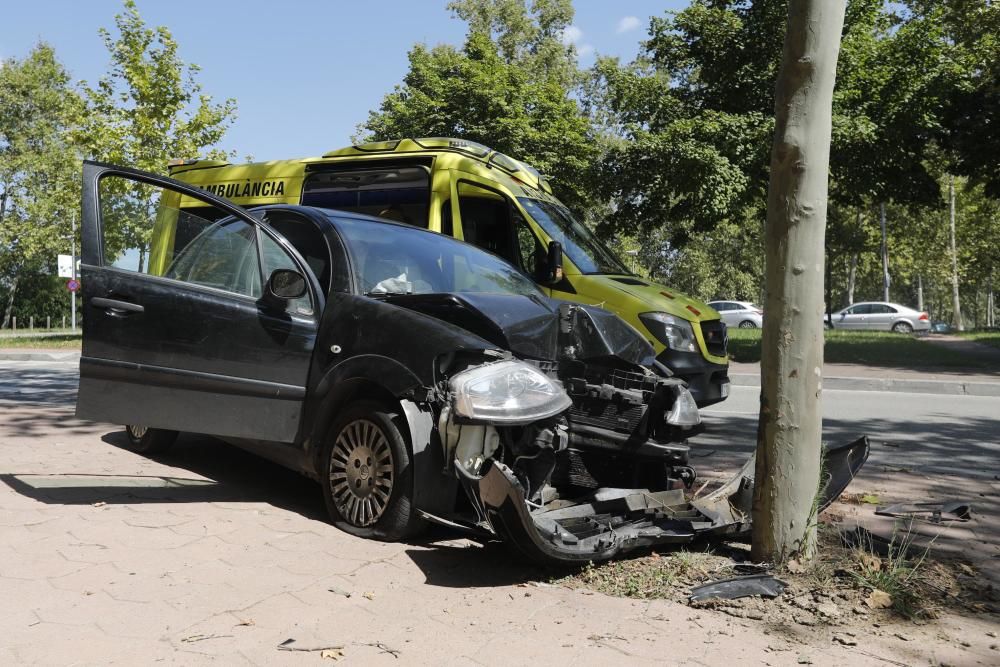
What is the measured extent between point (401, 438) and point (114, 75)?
24.9 metres

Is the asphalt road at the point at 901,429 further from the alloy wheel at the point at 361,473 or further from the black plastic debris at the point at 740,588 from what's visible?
the alloy wheel at the point at 361,473

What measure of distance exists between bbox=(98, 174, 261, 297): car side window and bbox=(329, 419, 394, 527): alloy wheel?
3.59ft

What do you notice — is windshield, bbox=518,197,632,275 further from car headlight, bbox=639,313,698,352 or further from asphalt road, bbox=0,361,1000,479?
asphalt road, bbox=0,361,1000,479

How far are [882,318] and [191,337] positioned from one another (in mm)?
37206

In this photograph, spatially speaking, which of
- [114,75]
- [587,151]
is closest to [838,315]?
[587,151]

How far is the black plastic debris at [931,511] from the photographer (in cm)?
468

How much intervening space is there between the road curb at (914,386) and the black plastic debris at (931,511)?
733cm

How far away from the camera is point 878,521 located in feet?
15.1

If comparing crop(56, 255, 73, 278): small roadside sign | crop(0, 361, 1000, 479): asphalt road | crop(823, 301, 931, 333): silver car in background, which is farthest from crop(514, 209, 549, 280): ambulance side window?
crop(823, 301, 931, 333): silver car in background

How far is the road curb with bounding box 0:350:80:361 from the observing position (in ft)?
57.6

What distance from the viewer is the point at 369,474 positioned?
13.5 ft

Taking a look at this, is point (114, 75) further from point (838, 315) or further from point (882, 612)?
point (838, 315)

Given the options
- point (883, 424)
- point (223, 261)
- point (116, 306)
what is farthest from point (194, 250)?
point (883, 424)

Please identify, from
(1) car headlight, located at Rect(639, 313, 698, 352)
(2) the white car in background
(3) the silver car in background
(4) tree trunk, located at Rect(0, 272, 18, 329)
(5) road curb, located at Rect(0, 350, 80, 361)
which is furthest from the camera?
(4) tree trunk, located at Rect(0, 272, 18, 329)
